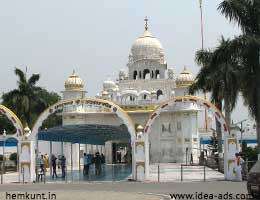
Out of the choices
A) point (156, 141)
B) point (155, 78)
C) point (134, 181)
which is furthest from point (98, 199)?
point (155, 78)

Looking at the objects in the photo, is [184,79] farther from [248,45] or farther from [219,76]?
[248,45]

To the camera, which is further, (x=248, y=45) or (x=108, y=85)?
(x=108, y=85)

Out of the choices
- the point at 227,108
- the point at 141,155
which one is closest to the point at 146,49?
the point at 227,108

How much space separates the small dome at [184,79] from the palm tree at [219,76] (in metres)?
19.5

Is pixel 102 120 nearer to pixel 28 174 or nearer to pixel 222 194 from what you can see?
pixel 28 174

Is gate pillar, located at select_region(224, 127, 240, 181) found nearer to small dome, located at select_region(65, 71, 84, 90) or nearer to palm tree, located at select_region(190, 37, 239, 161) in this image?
palm tree, located at select_region(190, 37, 239, 161)

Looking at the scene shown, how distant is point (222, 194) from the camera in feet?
62.2

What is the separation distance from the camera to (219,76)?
30.2m

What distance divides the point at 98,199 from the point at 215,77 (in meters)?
14.7

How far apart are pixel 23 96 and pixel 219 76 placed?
83.6 feet

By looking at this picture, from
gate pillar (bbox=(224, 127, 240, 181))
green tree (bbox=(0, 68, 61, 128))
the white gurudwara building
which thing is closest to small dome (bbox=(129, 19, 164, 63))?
the white gurudwara building

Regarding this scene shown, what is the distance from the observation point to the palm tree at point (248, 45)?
2766cm

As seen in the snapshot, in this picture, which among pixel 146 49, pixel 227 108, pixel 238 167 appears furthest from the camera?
pixel 146 49

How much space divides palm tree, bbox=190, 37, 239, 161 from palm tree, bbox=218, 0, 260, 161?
24.5 inches
